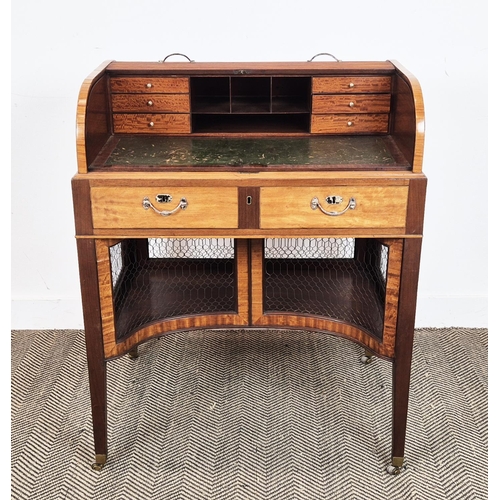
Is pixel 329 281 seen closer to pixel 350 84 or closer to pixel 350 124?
pixel 350 124

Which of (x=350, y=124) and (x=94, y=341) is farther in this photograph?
(x=350, y=124)

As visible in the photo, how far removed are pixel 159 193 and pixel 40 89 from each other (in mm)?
1063

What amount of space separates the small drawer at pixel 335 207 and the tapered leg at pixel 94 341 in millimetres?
549

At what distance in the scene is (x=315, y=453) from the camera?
251 centimetres

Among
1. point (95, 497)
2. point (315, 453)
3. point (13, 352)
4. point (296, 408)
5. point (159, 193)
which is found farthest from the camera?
point (13, 352)

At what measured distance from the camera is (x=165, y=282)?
104 inches

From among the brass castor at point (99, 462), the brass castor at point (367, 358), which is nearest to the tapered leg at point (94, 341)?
the brass castor at point (99, 462)

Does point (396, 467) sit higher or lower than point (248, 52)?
lower

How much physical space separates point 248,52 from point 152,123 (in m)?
0.58

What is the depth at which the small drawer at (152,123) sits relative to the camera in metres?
2.47

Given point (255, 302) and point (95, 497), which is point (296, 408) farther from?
point (95, 497)

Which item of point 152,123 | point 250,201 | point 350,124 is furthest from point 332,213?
point 152,123

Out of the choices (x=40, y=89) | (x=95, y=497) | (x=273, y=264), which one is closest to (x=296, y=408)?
(x=273, y=264)

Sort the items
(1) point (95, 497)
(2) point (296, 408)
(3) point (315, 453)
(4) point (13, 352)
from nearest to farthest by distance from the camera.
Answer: (1) point (95, 497)
(3) point (315, 453)
(2) point (296, 408)
(4) point (13, 352)
